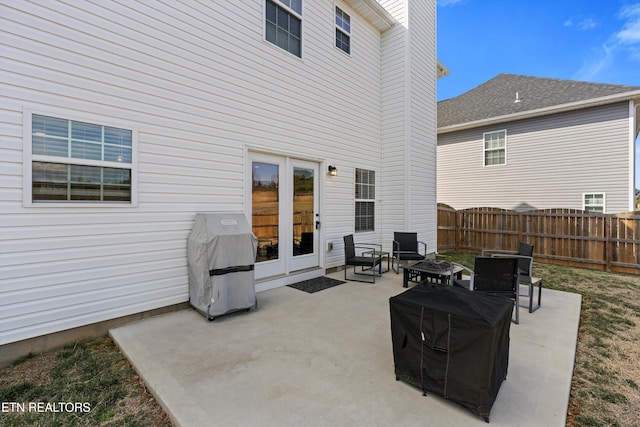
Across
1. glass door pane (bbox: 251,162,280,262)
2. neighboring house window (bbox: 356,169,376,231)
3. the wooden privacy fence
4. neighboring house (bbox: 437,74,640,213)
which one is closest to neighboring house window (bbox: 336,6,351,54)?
neighboring house window (bbox: 356,169,376,231)

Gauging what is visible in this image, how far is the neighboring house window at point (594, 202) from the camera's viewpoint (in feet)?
29.8

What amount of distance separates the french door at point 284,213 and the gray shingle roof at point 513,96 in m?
8.91

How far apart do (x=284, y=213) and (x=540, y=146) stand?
993 cm

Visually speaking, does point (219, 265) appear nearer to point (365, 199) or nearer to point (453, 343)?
point (453, 343)

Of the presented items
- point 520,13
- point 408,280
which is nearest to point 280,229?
point 408,280

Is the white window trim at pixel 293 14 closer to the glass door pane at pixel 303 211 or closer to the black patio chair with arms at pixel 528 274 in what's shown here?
the glass door pane at pixel 303 211

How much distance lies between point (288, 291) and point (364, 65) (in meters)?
5.60

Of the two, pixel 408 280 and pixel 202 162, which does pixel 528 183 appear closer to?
pixel 408 280

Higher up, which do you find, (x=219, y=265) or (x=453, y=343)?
(x=219, y=265)

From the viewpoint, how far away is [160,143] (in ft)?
12.3

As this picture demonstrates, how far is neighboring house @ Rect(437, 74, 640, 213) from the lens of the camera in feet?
29.0

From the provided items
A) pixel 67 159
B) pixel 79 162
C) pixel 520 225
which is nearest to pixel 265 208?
pixel 79 162

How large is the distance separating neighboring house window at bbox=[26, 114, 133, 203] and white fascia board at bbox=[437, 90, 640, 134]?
38.1 feet

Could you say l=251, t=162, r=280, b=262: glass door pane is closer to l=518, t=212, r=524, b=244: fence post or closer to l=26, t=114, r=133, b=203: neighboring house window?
l=26, t=114, r=133, b=203: neighboring house window
